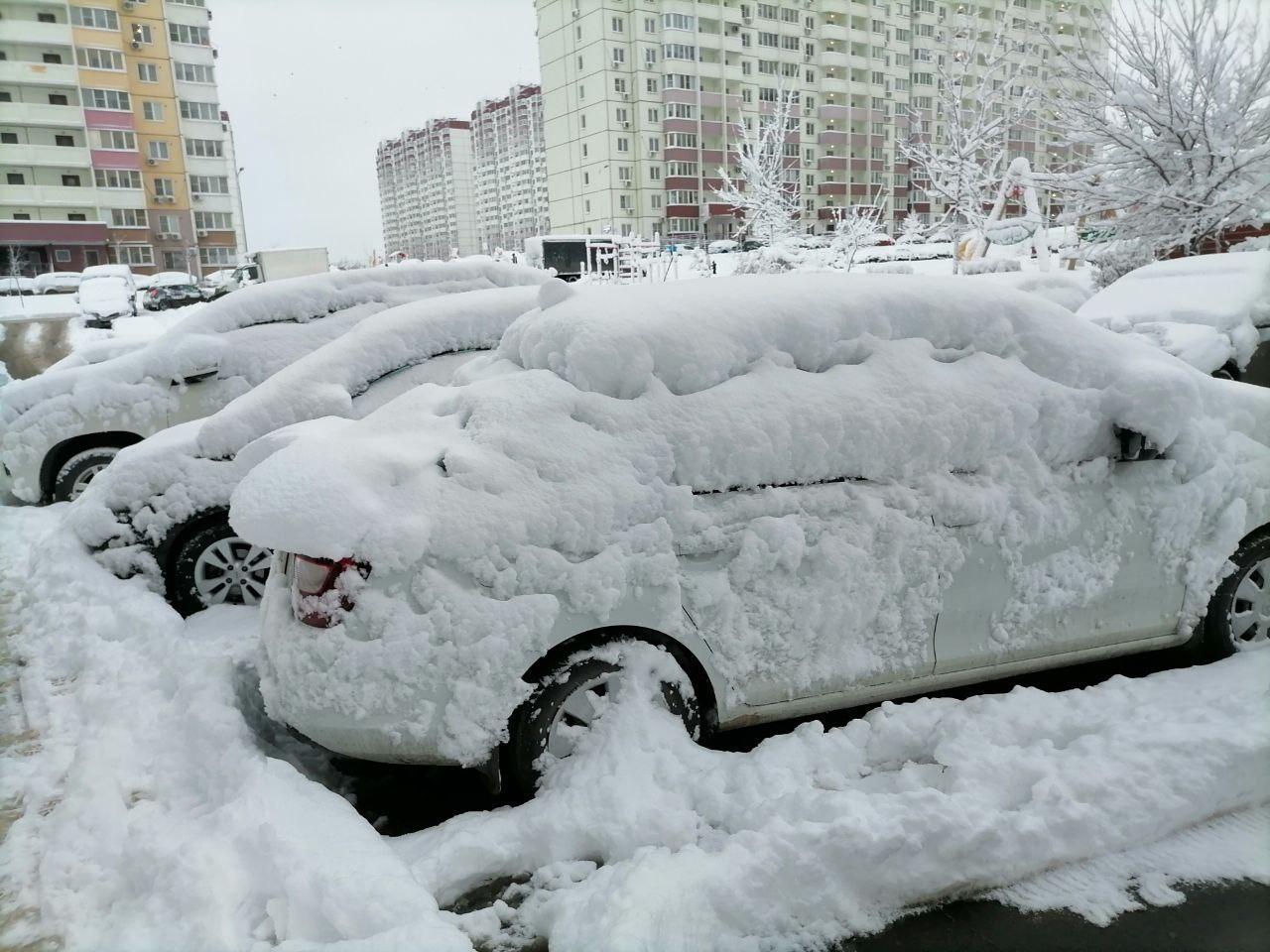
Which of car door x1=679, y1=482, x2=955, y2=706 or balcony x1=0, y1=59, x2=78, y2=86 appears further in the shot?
balcony x1=0, y1=59, x2=78, y2=86

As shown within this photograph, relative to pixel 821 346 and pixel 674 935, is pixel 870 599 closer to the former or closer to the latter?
pixel 821 346

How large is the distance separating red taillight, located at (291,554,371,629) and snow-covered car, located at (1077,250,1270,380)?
7831 millimetres

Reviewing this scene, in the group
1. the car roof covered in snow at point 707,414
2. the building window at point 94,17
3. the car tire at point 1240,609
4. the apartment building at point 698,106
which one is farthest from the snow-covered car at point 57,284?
the car tire at point 1240,609

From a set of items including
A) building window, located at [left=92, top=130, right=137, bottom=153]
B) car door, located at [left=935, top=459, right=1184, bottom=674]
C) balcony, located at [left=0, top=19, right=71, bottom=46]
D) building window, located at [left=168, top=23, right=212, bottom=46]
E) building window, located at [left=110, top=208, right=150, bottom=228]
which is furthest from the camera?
building window, located at [left=168, top=23, right=212, bottom=46]

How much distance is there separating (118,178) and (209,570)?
62.6m

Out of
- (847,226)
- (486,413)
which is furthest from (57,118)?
(486,413)

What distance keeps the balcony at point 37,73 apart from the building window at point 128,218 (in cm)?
788

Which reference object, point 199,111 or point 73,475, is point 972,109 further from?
point 199,111

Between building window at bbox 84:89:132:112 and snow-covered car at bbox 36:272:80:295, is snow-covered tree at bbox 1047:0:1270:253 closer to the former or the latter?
snow-covered car at bbox 36:272:80:295

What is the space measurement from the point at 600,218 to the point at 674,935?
239ft

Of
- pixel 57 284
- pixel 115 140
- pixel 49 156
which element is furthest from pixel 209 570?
pixel 115 140

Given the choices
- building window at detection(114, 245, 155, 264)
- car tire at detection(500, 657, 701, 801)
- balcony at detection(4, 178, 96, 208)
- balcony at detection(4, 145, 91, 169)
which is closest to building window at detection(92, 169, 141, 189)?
balcony at detection(4, 145, 91, 169)

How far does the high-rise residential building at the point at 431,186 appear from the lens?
107 metres

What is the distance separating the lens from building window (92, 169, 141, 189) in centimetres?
5330
